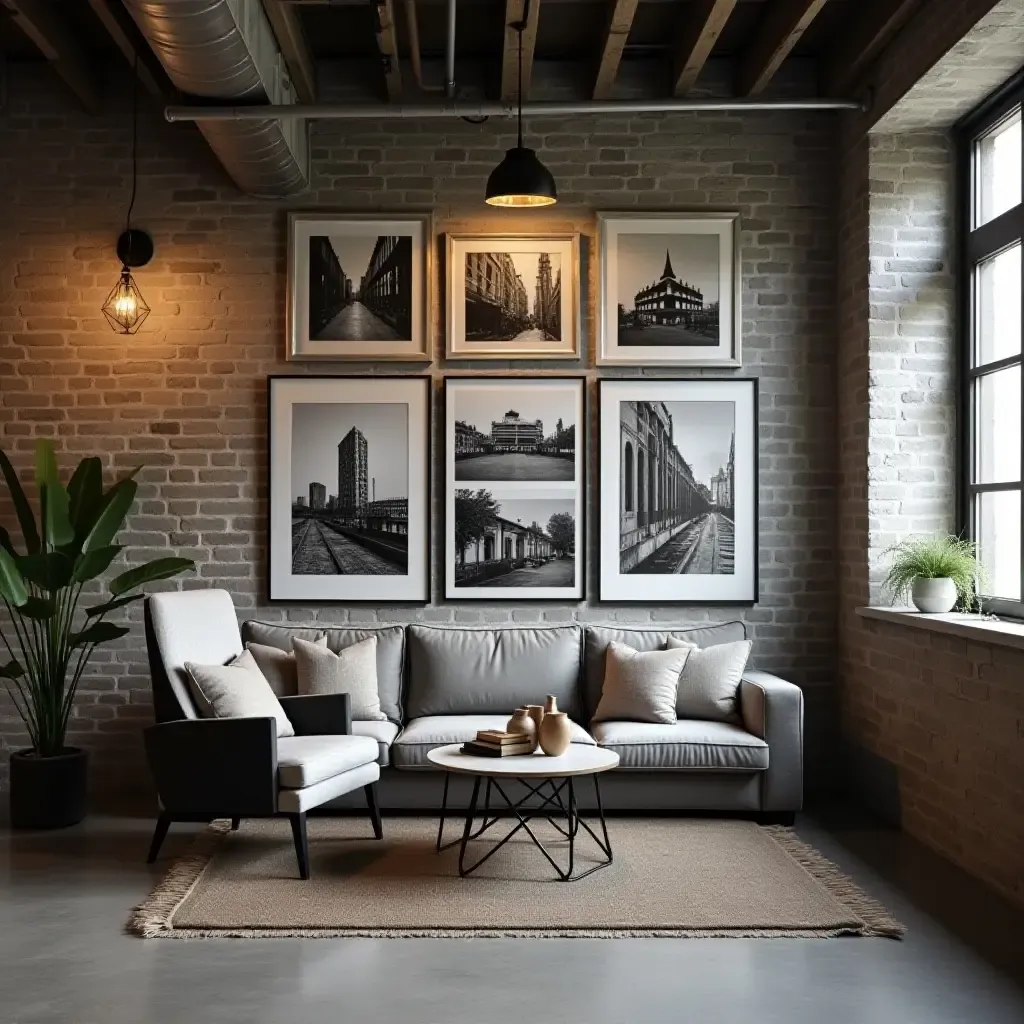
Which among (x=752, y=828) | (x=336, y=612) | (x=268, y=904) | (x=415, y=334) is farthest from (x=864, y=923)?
(x=415, y=334)

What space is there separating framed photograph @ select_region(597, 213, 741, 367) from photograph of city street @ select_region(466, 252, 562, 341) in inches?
10.5

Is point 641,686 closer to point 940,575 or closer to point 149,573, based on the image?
point 940,575

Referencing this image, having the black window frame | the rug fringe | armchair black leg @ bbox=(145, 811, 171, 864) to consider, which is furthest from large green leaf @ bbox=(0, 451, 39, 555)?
the black window frame

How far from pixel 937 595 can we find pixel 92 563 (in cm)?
396

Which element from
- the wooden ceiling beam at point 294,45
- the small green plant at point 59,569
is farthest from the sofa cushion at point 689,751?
the wooden ceiling beam at point 294,45

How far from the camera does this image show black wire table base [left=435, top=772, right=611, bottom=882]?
4836mm

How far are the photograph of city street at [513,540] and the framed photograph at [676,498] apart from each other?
21 cm

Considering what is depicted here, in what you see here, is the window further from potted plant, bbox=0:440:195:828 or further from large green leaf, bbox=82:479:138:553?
large green leaf, bbox=82:479:138:553

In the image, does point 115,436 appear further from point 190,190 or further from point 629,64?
point 629,64

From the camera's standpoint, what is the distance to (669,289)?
21.6 feet

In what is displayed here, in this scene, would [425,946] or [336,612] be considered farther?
[336,612]

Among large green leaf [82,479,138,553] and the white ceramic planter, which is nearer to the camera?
the white ceramic planter

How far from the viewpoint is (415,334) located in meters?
6.56

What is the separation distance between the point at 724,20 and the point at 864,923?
3843 mm
